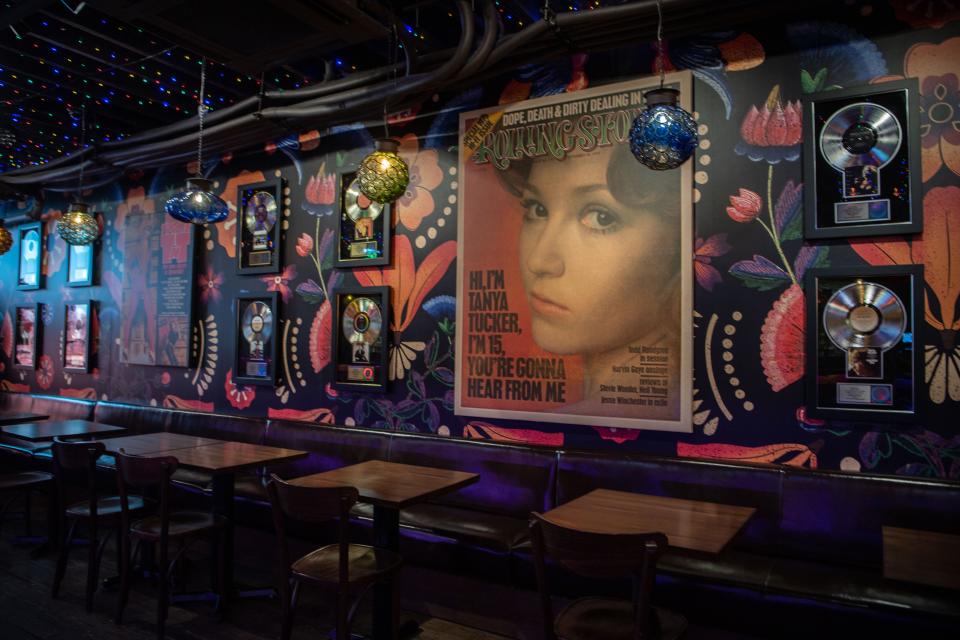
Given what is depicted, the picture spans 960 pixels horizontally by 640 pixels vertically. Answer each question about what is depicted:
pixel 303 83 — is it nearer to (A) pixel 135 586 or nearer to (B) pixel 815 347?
(A) pixel 135 586

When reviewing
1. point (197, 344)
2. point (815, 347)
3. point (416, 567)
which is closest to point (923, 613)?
point (815, 347)

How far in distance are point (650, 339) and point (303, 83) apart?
11.7 feet

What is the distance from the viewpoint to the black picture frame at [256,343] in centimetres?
558

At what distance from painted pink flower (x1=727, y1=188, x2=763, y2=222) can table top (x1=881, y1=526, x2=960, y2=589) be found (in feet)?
5.64

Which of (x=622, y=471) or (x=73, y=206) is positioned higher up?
(x=73, y=206)

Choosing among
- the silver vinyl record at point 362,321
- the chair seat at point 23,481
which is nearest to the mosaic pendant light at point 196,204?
the silver vinyl record at point 362,321

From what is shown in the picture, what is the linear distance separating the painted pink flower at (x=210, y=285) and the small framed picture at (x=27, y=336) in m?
3.20

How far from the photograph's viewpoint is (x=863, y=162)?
3.34 metres

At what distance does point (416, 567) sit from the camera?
3.92 m

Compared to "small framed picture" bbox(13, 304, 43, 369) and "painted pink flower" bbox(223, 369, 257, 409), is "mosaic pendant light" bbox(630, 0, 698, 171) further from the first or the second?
"small framed picture" bbox(13, 304, 43, 369)

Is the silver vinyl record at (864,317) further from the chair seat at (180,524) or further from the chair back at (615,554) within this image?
the chair seat at (180,524)

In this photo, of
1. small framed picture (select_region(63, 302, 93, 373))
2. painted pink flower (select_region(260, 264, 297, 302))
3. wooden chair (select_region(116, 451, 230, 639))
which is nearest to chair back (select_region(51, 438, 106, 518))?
wooden chair (select_region(116, 451, 230, 639))

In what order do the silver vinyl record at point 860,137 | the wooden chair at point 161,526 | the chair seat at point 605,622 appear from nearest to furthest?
the chair seat at point 605,622 → the silver vinyl record at point 860,137 → the wooden chair at point 161,526

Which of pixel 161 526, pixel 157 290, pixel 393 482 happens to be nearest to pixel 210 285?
pixel 157 290
